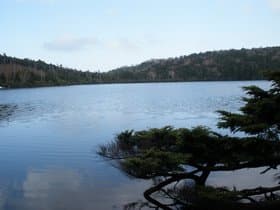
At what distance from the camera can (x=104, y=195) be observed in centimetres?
1678

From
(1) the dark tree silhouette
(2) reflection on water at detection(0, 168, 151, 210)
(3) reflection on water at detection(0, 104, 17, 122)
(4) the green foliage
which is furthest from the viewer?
(3) reflection on water at detection(0, 104, 17, 122)

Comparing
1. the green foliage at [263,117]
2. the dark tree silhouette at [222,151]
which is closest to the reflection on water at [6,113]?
the dark tree silhouette at [222,151]

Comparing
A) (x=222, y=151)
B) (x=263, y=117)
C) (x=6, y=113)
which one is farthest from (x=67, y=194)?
(x=6, y=113)

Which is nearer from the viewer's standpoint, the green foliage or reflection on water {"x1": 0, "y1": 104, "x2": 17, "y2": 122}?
the green foliage

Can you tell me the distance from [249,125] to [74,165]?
15.3 meters

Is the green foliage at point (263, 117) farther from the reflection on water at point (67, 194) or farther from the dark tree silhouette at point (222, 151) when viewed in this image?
the reflection on water at point (67, 194)

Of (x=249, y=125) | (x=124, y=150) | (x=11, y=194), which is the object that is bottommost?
(x=11, y=194)

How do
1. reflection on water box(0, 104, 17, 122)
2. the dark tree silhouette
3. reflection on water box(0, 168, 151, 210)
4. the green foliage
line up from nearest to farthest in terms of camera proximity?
1. the green foliage
2. the dark tree silhouette
3. reflection on water box(0, 168, 151, 210)
4. reflection on water box(0, 104, 17, 122)

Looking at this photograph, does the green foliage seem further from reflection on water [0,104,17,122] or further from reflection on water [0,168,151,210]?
reflection on water [0,104,17,122]

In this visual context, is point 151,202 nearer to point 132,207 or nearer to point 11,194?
point 132,207

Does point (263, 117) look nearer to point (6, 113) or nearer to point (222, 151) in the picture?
point (222, 151)

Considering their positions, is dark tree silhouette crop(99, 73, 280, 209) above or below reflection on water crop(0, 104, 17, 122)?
above

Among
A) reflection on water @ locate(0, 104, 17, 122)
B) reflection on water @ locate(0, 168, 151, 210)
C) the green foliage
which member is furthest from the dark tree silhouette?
reflection on water @ locate(0, 104, 17, 122)

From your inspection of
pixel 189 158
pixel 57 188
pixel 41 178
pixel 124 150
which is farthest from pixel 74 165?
pixel 189 158
